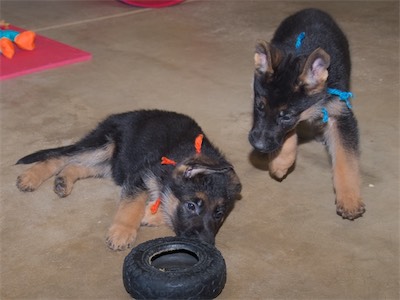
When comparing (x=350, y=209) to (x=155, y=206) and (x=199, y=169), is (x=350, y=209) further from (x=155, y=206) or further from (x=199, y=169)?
(x=155, y=206)

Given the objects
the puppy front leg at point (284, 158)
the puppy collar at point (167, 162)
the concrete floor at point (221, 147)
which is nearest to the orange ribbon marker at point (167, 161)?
the puppy collar at point (167, 162)

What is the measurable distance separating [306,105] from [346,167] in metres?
0.50

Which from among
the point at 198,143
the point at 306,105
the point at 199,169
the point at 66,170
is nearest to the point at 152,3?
the point at 66,170

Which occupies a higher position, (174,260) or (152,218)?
(174,260)

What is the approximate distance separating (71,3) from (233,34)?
273cm

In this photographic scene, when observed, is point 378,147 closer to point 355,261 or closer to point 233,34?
point 355,261

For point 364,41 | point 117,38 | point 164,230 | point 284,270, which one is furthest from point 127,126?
point 364,41

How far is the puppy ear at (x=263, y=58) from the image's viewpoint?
160 inches

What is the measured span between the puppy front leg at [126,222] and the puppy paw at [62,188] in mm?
541

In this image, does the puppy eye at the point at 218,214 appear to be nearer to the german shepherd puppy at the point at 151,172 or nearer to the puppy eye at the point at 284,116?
the german shepherd puppy at the point at 151,172

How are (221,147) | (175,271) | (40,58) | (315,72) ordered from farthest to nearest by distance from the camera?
(40,58), (221,147), (315,72), (175,271)

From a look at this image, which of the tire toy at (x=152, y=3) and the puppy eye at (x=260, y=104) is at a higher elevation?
the puppy eye at (x=260, y=104)

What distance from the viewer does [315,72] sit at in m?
4.02

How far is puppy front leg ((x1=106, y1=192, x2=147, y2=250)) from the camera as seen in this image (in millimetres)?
3674
